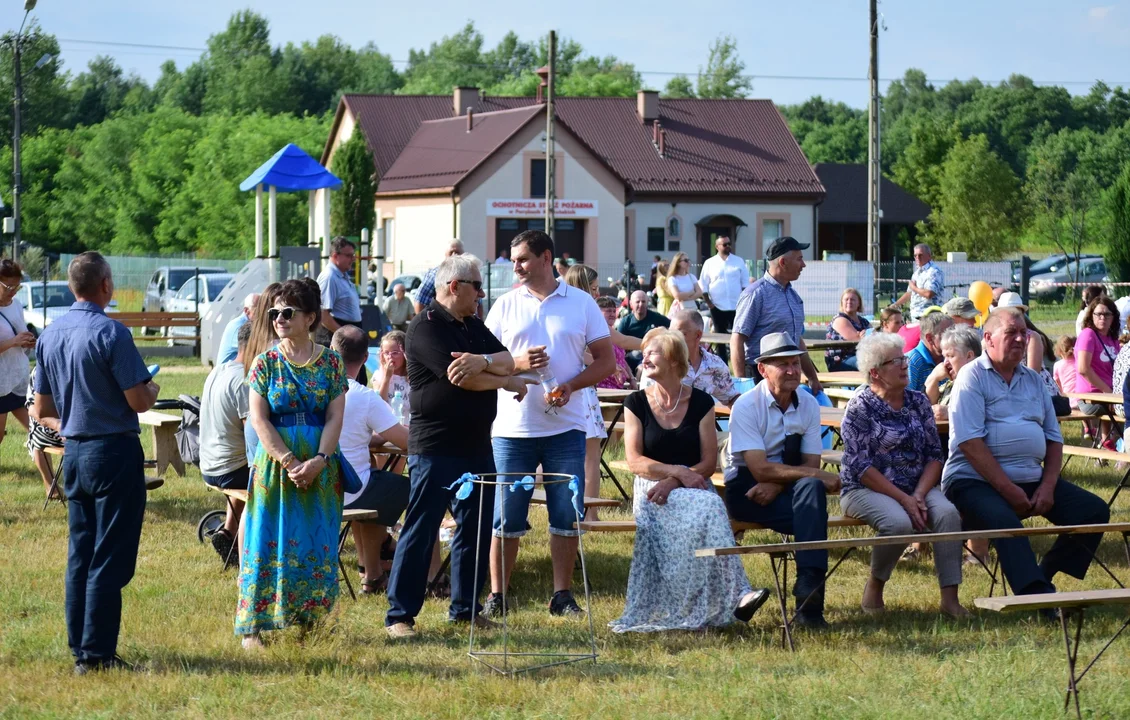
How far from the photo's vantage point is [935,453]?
23.0 feet

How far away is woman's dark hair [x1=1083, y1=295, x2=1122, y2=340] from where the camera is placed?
37.5 feet

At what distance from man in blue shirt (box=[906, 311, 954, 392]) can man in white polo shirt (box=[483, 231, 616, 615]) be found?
11.9 ft

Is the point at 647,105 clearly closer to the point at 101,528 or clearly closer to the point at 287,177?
the point at 287,177

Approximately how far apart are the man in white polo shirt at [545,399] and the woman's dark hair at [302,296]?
0.88 meters

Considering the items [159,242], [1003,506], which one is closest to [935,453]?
[1003,506]

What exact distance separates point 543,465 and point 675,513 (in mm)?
659

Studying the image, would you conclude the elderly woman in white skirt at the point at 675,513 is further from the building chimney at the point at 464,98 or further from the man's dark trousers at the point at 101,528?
the building chimney at the point at 464,98

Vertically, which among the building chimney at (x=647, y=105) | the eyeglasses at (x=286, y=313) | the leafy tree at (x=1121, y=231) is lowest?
the eyeglasses at (x=286, y=313)

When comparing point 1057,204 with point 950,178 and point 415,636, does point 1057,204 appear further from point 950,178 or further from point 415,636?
point 415,636

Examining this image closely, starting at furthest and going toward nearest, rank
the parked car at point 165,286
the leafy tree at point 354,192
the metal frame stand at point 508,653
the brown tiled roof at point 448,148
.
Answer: the leafy tree at point 354,192
the brown tiled roof at point 448,148
the parked car at point 165,286
the metal frame stand at point 508,653

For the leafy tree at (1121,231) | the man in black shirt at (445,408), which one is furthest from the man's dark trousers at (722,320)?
the leafy tree at (1121,231)

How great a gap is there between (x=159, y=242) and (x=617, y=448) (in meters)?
52.9

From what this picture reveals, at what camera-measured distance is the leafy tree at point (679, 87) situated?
323 ft

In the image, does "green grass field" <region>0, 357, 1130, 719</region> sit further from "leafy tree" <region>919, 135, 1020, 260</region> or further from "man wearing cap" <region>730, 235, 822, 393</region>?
"leafy tree" <region>919, 135, 1020, 260</region>
